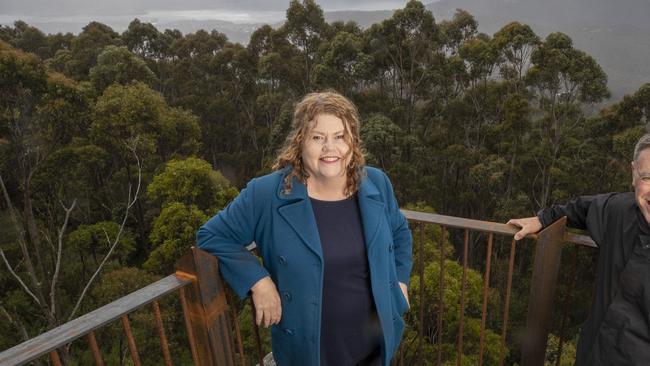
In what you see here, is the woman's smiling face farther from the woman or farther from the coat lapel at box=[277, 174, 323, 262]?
the coat lapel at box=[277, 174, 323, 262]

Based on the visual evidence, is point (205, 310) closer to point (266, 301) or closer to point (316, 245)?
point (266, 301)

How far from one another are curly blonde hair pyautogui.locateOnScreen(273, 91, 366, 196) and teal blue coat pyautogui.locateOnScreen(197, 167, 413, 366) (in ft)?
0.14

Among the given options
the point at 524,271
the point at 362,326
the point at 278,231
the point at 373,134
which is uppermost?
the point at 278,231

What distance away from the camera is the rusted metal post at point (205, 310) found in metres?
1.58

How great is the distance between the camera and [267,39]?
2147 centimetres

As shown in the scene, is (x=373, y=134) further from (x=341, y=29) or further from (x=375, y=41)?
(x=341, y=29)

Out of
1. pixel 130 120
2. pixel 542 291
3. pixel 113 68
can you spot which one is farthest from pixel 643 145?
pixel 113 68

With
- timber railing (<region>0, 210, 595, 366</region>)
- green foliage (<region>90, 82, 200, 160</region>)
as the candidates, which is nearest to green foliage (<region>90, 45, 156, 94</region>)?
green foliage (<region>90, 82, 200, 160</region>)

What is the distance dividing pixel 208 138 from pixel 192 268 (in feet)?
76.5

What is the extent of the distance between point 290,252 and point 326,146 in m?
0.39

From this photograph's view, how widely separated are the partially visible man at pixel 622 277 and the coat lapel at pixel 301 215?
1.11m

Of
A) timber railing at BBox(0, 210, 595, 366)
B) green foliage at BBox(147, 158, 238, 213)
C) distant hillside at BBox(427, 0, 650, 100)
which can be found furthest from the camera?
distant hillside at BBox(427, 0, 650, 100)

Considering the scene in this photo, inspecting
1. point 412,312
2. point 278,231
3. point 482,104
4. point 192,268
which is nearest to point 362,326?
point 278,231

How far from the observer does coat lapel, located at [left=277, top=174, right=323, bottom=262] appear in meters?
1.52
